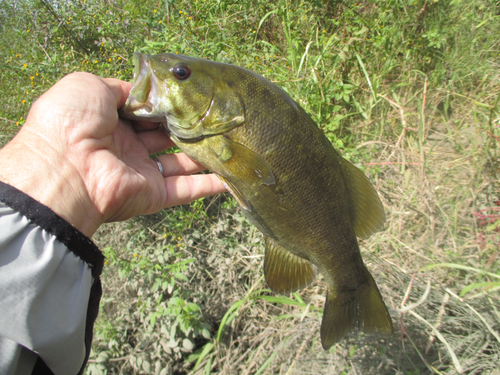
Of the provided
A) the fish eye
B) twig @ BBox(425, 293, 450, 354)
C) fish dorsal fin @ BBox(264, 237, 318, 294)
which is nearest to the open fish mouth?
the fish eye

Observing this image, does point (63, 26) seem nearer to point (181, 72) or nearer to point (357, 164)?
point (181, 72)

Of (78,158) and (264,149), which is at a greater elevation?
(264,149)

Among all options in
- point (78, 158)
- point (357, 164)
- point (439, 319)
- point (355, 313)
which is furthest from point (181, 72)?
point (439, 319)

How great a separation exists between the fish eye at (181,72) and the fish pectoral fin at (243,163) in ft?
1.25

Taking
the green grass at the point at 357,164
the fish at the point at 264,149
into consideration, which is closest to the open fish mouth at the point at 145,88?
the fish at the point at 264,149

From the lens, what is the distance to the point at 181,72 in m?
1.54

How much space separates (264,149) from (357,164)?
179 cm

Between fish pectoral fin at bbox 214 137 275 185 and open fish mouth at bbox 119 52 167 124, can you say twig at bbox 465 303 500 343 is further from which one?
open fish mouth at bbox 119 52 167 124

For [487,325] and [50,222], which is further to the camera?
[487,325]

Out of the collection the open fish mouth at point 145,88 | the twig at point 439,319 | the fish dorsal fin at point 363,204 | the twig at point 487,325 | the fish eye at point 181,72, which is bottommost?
the twig at point 439,319

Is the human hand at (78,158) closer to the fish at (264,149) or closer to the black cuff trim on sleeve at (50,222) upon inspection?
the black cuff trim on sleeve at (50,222)

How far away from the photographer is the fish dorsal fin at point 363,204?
174cm

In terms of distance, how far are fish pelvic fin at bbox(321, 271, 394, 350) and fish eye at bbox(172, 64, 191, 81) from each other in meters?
1.52

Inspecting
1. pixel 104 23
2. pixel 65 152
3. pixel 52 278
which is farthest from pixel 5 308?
pixel 104 23
